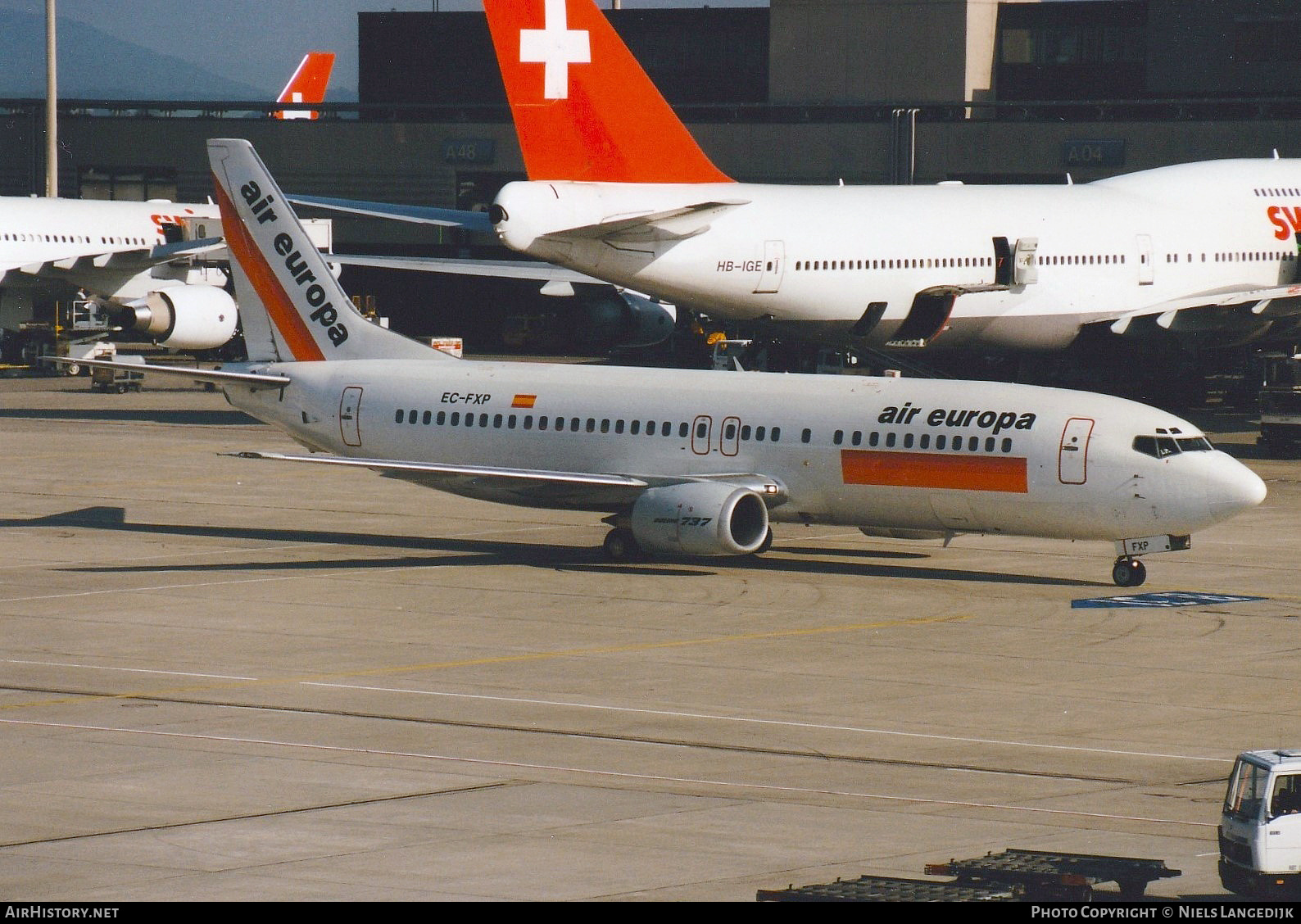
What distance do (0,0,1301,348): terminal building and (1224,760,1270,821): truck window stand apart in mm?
77402

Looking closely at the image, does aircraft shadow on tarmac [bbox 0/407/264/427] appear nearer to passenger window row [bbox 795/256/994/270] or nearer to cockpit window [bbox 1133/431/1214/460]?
passenger window row [bbox 795/256/994/270]

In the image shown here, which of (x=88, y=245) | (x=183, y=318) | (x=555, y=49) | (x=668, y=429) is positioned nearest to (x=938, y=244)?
(x=555, y=49)

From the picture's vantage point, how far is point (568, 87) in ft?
179

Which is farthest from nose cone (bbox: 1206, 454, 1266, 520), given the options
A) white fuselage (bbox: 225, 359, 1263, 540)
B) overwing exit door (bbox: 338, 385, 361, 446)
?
overwing exit door (bbox: 338, 385, 361, 446)

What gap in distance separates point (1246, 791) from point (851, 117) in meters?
88.8

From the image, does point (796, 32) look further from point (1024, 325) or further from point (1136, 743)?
point (1136, 743)

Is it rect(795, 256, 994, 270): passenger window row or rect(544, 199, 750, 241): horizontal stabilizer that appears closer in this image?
rect(544, 199, 750, 241): horizontal stabilizer

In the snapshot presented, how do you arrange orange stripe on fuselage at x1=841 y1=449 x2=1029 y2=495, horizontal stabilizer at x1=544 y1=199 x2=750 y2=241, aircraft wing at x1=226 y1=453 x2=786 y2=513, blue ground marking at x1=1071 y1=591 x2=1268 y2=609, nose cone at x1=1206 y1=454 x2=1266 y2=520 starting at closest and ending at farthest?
blue ground marking at x1=1071 y1=591 x2=1268 y2=609
nose cone at x1=1206 y1=454 x2=1266 y2=520
orange stripe on fuselage at x1=841 y1=449 x2=1029 y2=495
aircraft wing at x1=226 y1=453 x2=786 y2=513
horizontal stabilizer at x1=544 y1=199 x2=750 y2=241

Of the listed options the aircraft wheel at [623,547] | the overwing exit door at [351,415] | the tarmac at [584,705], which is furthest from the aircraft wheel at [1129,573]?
the overwing exit door at [351,415]

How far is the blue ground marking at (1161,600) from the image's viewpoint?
3469cm

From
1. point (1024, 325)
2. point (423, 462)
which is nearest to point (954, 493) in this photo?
point (423, 462)

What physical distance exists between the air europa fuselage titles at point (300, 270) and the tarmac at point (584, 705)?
14.6 ft

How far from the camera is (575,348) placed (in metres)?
104

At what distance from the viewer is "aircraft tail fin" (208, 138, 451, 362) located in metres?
43.1
